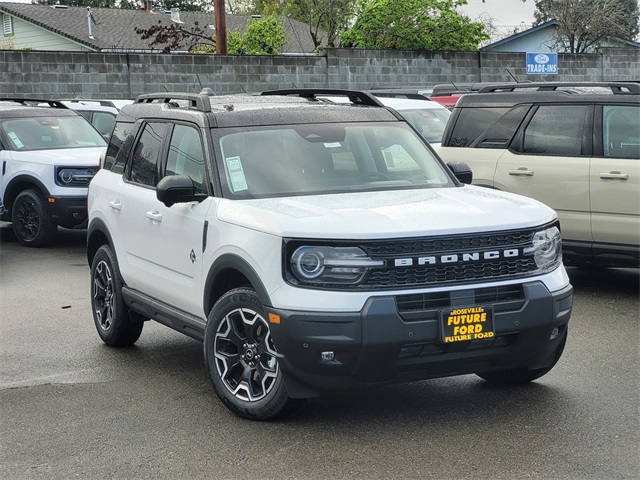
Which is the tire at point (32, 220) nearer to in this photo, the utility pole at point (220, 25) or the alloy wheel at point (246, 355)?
the alloy wheel at point (246, 355)

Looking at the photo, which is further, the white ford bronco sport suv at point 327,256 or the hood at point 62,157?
the hood at point 62,157

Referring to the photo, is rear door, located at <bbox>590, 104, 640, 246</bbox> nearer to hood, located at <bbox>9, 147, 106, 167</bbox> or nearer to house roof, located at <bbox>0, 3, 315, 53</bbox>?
hood, located at <bbox>9, 147, 106, 167</bbox>

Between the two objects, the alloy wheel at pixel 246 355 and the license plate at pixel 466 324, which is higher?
the license plate at pixel 466 324

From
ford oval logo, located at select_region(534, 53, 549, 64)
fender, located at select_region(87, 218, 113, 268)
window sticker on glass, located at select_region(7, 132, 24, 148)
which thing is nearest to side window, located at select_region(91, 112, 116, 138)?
window sticker on glass, located at select_region(7, 132, 24, 148)

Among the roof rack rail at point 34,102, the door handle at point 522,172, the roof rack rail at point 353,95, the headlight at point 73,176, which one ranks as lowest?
the headlight at point 73,176

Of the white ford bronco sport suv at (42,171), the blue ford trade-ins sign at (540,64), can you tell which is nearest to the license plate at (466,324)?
the white ford bronco sport suv at (42,171)

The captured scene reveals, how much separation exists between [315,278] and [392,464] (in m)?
1.02

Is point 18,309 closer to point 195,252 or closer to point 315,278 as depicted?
point 195,252

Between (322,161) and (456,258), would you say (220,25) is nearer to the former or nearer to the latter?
(322,161)

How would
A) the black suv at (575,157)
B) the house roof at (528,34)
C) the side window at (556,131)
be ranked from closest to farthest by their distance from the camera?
the black suv at (575,157) → the side window at (556,131) → the house roof at (528,34)

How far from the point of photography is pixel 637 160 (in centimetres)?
976

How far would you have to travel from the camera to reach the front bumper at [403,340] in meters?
5.55

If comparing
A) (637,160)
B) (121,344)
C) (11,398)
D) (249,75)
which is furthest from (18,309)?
(249,75)

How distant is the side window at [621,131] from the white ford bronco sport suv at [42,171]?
6910 millimetres
